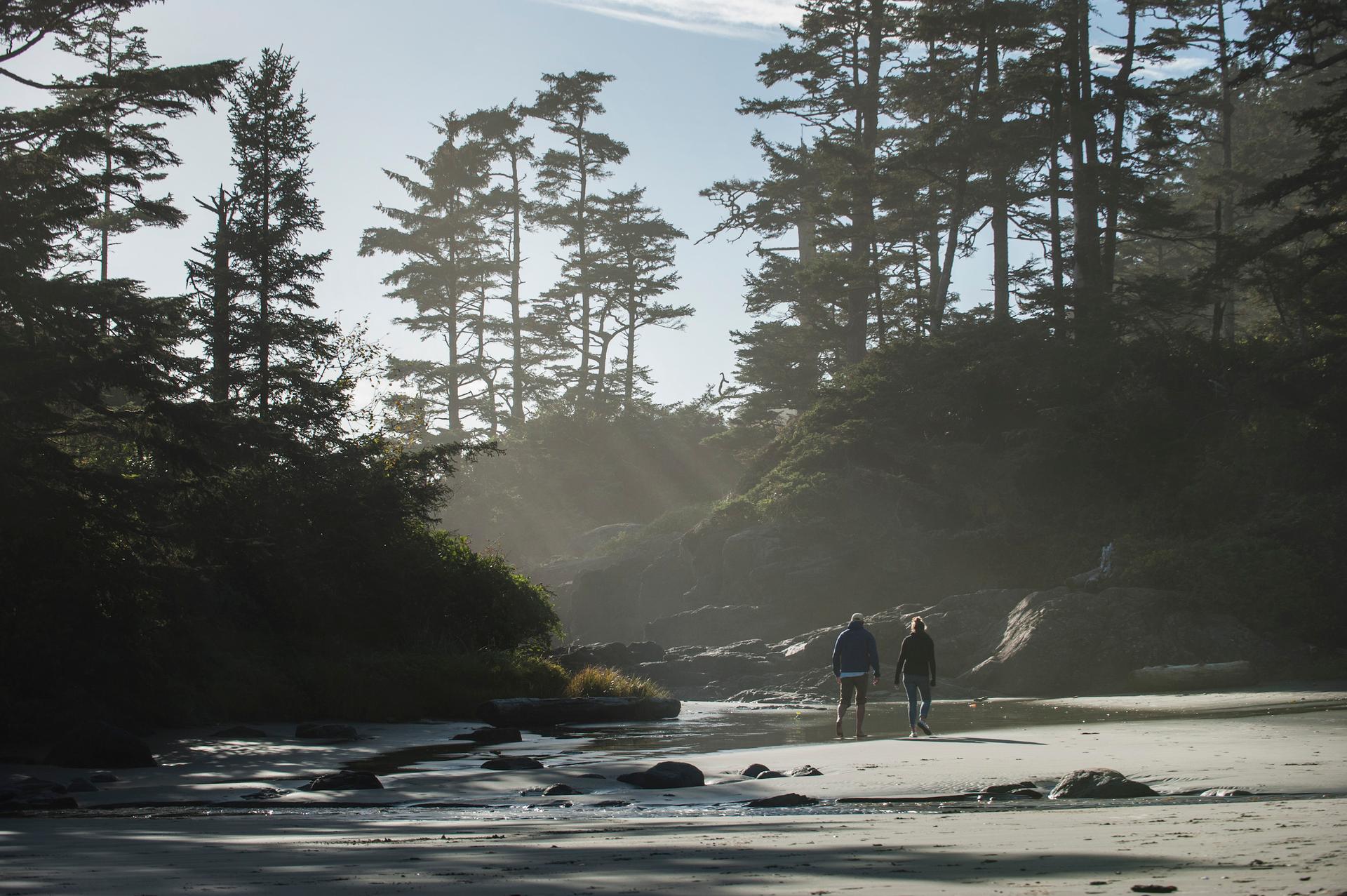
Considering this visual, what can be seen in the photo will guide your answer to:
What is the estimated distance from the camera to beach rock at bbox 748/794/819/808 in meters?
7.92

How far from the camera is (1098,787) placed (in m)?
7.57

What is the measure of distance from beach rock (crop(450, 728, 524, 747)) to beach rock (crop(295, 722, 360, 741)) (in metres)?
1.46

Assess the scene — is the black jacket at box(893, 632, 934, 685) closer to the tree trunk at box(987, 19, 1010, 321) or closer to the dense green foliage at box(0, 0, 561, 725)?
the dense green foliage at box(0, 0, 561, 725)

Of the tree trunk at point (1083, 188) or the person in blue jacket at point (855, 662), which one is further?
the tree trunk at point (1083, 188)

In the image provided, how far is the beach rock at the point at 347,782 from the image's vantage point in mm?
9508

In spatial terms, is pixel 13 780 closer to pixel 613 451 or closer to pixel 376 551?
pixel 376 551

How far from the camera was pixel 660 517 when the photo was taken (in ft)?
159

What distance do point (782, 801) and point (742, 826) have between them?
169cm

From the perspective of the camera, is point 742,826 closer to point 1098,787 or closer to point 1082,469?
point 1098,787

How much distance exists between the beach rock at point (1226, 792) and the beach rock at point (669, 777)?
163 inches

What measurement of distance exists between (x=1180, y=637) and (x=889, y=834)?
61.2 feet

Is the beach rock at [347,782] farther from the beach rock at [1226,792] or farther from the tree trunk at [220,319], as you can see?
the tree trunk at [220,319]

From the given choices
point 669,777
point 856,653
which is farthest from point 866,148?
point 669,777

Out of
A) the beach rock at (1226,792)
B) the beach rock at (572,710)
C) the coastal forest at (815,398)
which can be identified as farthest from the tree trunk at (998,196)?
the beach rock at (1226,792)
